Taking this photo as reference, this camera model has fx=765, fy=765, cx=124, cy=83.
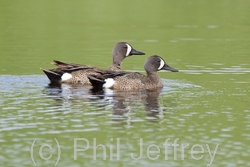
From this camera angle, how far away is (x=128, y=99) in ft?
45.3

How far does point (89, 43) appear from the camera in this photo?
864 inches

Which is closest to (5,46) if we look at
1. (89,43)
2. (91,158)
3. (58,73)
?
A: (89,43)

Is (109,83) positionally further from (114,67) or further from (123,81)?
(114,67)

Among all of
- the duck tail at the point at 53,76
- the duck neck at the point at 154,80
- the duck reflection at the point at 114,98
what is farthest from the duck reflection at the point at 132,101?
the duck tail at the point at 53,76

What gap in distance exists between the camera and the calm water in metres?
9.96

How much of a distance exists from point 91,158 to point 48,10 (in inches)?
807

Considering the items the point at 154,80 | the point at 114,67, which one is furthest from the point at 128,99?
the point at 114,67

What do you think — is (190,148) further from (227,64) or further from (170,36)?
(170,36)

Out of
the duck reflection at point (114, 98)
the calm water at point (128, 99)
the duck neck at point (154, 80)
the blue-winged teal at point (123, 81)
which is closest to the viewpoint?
the calm water at point (128, 99)

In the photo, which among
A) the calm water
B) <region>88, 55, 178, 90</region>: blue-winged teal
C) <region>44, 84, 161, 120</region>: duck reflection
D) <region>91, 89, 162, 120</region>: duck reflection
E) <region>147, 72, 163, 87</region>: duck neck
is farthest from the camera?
<region>147, 72, 163, 87</region>: duck neck

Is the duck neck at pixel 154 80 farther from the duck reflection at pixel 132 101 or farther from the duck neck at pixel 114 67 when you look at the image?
the duck neck at pixel 114 67

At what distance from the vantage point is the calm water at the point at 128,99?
392 inches

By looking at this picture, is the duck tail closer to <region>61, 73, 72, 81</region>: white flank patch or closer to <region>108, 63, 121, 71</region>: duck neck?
<region>61, 73, 72, 81</region>: white flank patch

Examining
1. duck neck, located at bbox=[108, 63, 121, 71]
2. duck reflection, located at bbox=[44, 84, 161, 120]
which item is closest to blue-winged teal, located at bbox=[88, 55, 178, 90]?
duck reflection, located at bbox=[44, 84, 161, 120]
